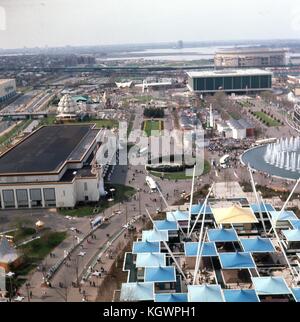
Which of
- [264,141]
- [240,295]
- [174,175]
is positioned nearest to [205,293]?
[240,295]

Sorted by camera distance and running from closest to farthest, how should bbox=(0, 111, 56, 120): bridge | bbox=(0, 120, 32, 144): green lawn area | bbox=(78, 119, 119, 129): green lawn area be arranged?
bbox=(0, 120, 32, 144): green lawn area
bbox=(78, 119, 119, 129): green lawn area
bbox=(0, 111, 56, 120): bridge

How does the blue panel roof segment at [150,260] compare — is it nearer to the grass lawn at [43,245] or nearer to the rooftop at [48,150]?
the grass lawn at [43,245]

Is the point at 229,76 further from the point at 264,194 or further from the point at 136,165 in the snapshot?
the point at 264,194

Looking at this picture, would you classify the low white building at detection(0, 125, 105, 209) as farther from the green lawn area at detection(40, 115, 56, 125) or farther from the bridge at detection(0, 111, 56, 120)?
the bridge at detection(0, 111, 56, 120)

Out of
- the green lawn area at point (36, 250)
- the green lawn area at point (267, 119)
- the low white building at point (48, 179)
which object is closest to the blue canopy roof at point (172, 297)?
the green lawn area at point (36, 250)

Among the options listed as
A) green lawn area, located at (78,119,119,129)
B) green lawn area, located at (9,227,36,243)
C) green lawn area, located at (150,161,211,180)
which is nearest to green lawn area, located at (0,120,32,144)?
green lawn area, located at (78,119,119,129)

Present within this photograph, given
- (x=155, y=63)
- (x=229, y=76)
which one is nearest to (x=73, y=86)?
(x=229, y=76)
